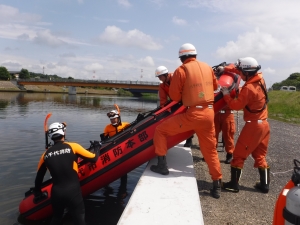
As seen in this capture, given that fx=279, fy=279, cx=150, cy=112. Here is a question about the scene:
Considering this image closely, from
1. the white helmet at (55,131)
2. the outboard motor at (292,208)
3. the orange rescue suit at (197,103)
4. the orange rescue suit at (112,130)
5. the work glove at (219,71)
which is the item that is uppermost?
the work glove at (219,71)

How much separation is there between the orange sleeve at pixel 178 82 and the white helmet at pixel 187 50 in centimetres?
26

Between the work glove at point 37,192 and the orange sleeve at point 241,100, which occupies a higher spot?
the orange sleeve at point 241,100

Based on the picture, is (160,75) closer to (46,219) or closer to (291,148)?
(46,219)

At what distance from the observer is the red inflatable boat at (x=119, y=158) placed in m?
4.59

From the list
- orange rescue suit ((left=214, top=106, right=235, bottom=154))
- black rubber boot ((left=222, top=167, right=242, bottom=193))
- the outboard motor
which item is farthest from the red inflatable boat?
the outboard motor

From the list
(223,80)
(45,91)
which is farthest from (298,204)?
(45,91)

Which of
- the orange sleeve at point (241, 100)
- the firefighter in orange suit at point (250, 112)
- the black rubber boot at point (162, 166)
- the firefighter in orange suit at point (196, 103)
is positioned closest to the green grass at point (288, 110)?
the firefighter in orange suit at point (250, 112)

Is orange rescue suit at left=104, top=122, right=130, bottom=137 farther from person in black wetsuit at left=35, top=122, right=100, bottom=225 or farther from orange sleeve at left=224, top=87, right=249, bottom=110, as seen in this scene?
orange sleeve at left=224, top=87, right=249, bottom=110

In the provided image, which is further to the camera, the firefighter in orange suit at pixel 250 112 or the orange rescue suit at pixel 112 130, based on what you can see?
the orange rescue suit at pixel 112 130

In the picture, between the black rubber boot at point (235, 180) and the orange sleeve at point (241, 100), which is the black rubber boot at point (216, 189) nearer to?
the black rubber boot at point (235, 180)

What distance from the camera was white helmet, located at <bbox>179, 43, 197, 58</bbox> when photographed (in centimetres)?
418

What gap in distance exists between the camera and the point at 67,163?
3.70 metres

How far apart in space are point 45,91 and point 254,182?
Result: 7183 cm

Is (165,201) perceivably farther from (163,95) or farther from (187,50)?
(163,95)
